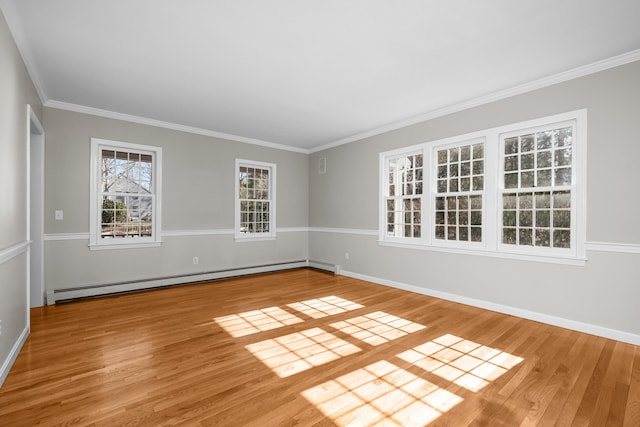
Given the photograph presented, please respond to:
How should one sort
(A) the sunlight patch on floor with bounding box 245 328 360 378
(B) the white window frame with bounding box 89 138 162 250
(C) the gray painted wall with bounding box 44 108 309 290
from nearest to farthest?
(A) the sunlight patch on floor with bounding box 245 328 360 378 → (C) the gray painted wall with bounding box 44 108 309 290 → (B) the white window frame with bounding box 89 138 162 250

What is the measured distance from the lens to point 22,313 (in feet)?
9.39

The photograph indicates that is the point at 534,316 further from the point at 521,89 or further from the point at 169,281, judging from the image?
the point at 169,281

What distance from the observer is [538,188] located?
351 centimetres

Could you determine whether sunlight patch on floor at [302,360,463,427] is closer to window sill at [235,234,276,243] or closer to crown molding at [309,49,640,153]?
crown molding at [309,49,640,153]

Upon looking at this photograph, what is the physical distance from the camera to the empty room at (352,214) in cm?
214

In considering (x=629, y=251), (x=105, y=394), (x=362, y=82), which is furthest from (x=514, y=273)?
(x=105, y=394)

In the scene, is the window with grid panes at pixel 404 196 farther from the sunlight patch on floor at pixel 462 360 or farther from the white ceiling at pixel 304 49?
the sunlight patch on floor at pixel 462 360

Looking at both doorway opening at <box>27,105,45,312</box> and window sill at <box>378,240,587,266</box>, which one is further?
doorway opening at <box>27,105,45,312</box>

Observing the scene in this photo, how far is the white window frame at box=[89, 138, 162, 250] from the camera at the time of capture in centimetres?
444

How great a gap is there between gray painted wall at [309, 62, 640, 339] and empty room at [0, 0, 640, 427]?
21mm

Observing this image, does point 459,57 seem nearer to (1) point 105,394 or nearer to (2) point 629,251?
(2) point 629,251

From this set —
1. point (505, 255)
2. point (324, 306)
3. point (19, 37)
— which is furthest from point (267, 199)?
point (505, 255)

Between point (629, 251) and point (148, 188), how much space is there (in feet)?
20.6

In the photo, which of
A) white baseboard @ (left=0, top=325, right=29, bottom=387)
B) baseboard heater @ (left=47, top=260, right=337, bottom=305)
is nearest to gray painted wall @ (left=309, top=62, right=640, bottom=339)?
baseboard heater @ (left=47, top=260, right=337, bottom=305)
